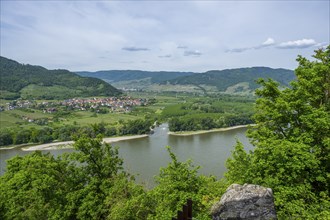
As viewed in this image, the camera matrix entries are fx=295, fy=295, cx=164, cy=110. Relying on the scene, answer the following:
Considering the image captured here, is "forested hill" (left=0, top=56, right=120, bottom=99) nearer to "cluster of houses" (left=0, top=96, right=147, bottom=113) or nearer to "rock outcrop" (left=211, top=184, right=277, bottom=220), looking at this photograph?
"cluster of houses" (left=0, top=96, right=147, bottom=113)

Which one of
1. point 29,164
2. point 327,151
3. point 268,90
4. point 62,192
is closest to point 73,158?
point 62,192

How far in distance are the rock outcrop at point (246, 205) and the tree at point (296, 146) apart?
0.89 meters

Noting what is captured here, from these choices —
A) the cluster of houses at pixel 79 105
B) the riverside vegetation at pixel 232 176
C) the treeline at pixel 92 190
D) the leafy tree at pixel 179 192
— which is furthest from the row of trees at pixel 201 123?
the leafy tree at pixel 179 192

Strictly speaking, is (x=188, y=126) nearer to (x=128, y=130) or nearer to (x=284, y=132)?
(x=128, y=130)

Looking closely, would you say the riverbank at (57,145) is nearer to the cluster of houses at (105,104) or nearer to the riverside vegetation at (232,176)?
the riverside vegetation at (232,176)

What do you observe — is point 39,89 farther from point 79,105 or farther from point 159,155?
point 159,155

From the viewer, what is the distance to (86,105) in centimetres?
13400

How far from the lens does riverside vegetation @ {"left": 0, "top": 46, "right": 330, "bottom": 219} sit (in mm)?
10406

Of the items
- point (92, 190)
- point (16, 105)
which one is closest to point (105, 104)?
point (16, 105)

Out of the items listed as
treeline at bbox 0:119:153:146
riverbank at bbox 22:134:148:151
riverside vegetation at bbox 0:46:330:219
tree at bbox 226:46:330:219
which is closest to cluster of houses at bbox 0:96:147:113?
treeline at bbox 0:119:153:146

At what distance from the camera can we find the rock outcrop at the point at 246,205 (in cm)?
820

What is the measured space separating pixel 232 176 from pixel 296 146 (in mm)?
3659

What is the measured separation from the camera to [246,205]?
8.26 m

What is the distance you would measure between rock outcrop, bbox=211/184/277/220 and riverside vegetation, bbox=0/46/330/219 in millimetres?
665
